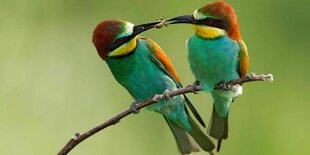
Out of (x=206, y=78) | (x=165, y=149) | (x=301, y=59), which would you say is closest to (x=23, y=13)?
(x=165, y=149)

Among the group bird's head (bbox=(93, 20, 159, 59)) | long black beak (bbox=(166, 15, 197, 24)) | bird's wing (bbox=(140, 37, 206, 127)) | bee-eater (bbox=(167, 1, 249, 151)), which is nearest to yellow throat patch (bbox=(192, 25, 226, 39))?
Answer: bee-eater (bbox=(167, 1, 249, 151))

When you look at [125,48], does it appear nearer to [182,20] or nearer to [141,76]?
[141,76]

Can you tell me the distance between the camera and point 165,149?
5.96 m

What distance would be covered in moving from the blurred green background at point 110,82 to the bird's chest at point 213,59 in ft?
5.63

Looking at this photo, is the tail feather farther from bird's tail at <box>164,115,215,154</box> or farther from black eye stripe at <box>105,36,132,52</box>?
black eye stripe at <box>105,36,132,52</box>

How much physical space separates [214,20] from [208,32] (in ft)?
0.40

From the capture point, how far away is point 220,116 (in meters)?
4.44

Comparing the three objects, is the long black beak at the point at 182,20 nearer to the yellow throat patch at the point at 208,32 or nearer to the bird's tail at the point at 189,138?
the yellow throat patch at the point at 208,32

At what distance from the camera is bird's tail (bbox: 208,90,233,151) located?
13.9 feet

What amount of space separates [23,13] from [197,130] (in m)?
2.29

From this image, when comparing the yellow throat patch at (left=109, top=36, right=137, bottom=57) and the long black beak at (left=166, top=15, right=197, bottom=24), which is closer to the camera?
the long black beak at (left=166, top=15, right=197, bottom=24)

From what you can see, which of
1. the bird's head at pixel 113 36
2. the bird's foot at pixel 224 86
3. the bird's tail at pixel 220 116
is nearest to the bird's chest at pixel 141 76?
the bird's head at pixel 113 36

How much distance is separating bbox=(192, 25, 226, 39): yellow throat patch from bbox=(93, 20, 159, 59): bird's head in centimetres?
25

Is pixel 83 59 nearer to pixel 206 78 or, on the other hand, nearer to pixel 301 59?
pixel 301 59
